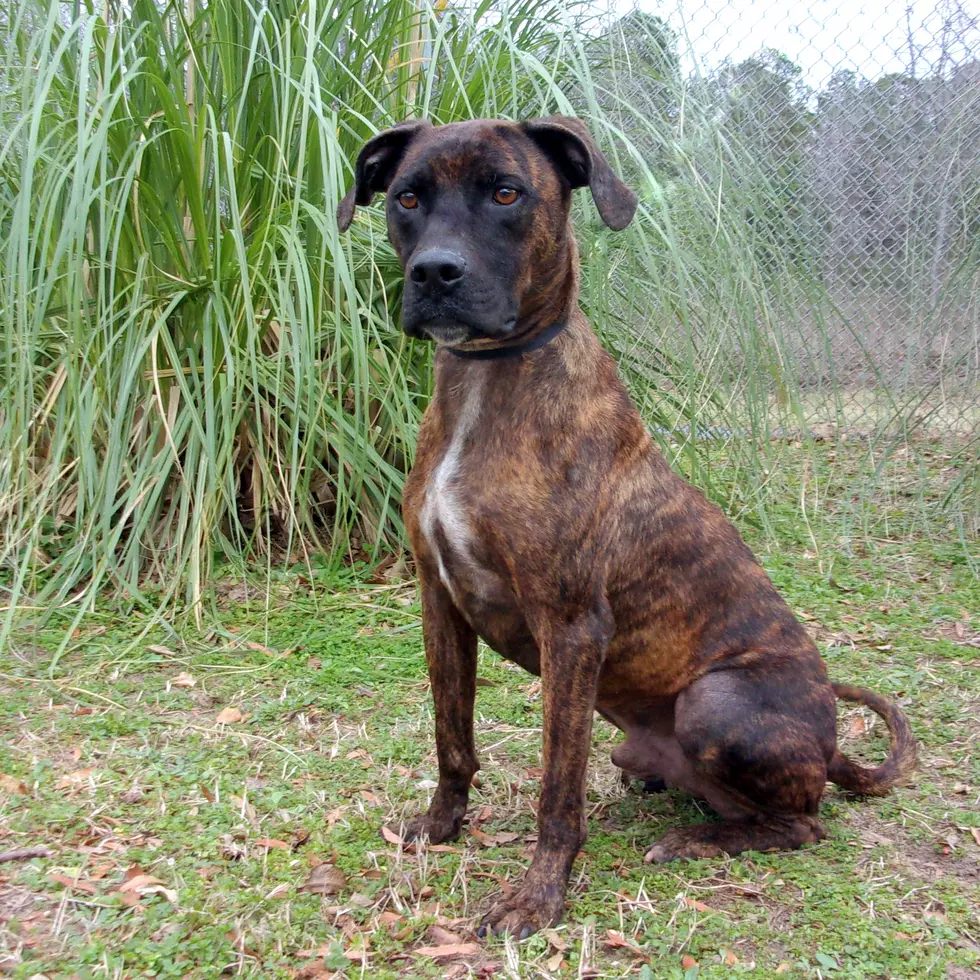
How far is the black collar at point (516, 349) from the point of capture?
2.44 m

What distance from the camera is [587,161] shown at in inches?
96.2

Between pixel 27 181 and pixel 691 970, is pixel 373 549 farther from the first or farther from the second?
pixel 691 970

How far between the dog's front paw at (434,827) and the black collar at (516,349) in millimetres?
1182

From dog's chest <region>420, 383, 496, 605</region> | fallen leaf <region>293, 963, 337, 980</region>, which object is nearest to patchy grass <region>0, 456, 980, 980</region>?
fallen leaf <region>293, 963, 337, 980</region>

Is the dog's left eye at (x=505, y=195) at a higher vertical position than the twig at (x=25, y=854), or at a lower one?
higher

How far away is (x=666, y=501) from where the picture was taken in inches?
102

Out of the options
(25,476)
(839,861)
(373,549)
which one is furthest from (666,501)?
(25,476)

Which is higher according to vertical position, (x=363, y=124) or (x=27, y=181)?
(x=363, y=124)

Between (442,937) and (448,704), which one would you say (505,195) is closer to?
(448,704)

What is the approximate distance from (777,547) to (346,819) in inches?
114

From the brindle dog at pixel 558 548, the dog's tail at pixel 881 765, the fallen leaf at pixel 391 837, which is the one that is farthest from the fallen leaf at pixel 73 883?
the dog's tail at pixel 881 765

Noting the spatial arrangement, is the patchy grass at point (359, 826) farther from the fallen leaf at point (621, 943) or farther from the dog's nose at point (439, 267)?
the dog's nose at point (439, 267)

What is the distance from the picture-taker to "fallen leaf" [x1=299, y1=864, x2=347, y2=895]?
7.91 feet

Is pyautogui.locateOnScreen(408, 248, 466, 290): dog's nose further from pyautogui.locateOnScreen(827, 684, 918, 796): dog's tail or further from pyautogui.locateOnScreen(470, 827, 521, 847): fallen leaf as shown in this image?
pyautogui.locateOnScreen(827, 684, 918, 796): dog's tail
